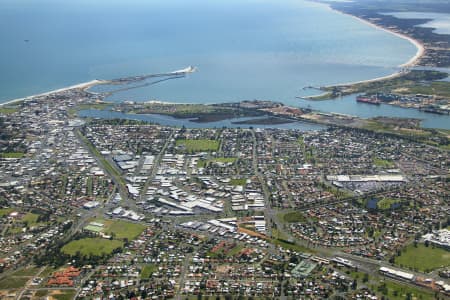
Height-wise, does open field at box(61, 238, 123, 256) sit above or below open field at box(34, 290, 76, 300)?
above

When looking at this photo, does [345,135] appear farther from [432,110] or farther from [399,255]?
[399,255]

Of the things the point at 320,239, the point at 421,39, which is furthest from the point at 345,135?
the point at 421,39

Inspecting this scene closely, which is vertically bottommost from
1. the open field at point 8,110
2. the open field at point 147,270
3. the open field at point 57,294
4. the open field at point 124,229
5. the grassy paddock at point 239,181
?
the open field at point 57,294

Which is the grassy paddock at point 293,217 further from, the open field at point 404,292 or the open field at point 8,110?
the open field at point 8,110

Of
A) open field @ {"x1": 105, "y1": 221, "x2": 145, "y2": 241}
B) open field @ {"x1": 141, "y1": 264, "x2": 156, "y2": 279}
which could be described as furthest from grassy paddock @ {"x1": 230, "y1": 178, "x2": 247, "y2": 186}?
open field @ {"x1": 141, "y1": 264, "x2": 156, "y2": 279}

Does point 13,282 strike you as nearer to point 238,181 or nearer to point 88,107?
point 238,181

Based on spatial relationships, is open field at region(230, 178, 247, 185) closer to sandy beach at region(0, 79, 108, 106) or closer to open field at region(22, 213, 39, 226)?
open field at region(22, 213, 39, 226)

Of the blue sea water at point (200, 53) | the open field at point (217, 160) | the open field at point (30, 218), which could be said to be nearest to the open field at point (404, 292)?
the open field at point (217, 160)
